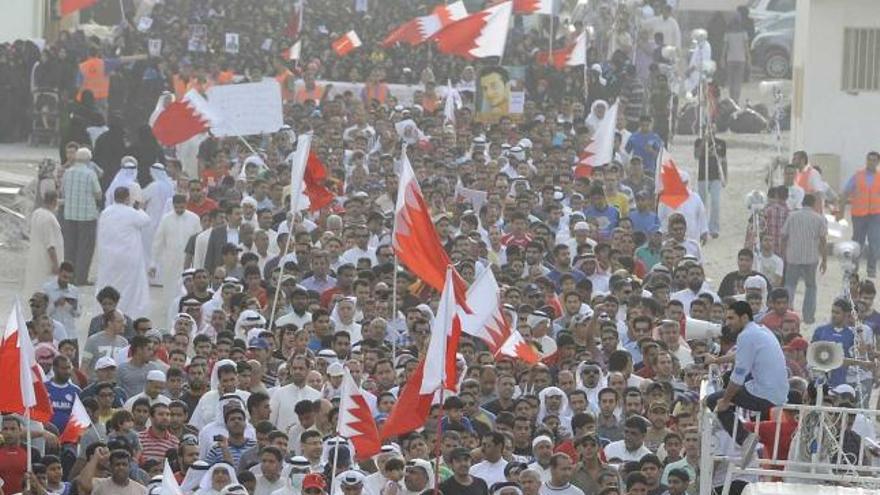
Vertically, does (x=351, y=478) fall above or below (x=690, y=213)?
below

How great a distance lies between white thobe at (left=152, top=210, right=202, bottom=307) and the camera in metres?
23.8

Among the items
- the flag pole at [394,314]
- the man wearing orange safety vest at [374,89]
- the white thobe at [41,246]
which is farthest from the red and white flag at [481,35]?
the flag pole at [394,314]

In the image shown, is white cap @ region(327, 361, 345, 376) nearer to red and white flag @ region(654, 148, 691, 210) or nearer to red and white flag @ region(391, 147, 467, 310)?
red and white flag @ region(391, 147, 467, 310)

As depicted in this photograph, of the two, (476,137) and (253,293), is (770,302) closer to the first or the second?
(253,293)

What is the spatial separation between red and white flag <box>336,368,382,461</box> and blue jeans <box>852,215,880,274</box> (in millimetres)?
11644

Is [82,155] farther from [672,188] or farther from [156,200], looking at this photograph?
[672,188]

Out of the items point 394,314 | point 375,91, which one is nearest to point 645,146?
point 375,91

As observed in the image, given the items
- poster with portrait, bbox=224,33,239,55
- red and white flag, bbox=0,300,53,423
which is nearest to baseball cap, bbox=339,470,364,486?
red and white flag, bbox=0,300,53,423

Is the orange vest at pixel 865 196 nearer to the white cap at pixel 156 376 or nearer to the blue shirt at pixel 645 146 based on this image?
the blue shirt at pixel 645 146

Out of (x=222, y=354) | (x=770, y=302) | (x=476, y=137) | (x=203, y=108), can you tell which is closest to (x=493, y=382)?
(x=222, y=354)

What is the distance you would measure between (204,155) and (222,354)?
37.8ft

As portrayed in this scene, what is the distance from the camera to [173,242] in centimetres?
2381

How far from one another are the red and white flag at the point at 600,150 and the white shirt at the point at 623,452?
1052 cm

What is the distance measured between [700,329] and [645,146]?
408 inches
